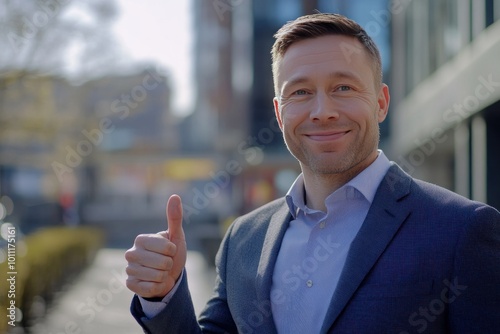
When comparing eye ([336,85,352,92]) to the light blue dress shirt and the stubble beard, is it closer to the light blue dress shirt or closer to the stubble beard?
the stubble beard

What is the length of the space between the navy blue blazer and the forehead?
1.20 ft

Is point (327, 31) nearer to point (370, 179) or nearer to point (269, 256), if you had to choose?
point (370, 179)

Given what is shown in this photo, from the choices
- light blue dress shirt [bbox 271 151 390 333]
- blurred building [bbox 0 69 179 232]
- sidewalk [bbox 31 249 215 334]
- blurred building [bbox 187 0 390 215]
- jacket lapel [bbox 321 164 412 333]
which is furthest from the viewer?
blurred building [bbox 187 0 390 215]

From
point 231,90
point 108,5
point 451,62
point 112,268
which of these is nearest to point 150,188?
point 231,90

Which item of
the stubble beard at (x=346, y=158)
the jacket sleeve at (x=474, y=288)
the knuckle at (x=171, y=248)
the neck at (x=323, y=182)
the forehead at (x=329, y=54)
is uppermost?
the forehead at (x=329, y=54)

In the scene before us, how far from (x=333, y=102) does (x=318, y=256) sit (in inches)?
18.5

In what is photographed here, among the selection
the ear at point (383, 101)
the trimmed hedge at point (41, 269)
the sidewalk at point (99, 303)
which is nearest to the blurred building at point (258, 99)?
the sidewalk at point (99, 303)

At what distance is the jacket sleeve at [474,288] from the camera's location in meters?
1.94

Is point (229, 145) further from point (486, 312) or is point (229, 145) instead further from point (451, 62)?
point (486, 312)

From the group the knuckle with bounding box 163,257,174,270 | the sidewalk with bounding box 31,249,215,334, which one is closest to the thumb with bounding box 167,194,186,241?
the knuckle with bounding box 163,257,174,270

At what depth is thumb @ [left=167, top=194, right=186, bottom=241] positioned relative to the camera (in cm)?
232

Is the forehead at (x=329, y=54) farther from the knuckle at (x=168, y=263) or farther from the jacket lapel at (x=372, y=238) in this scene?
the knuckle at (x=168, y=263)

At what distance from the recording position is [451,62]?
495 inches

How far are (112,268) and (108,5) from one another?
7678 mm
